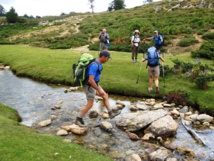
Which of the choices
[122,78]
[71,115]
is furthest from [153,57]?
[71,115]

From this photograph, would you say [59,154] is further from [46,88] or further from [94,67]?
[46,88]

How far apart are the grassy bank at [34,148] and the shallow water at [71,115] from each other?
4.24ft

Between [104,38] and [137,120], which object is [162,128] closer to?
[137,120]

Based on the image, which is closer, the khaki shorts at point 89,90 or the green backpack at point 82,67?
the green backpack at point 82,67

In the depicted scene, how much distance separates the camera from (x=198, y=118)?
12688mm

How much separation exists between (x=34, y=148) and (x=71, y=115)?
5.40 m

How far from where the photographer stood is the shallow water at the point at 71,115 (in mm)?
9930

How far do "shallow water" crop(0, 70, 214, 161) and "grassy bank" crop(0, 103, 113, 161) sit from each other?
1293 mm

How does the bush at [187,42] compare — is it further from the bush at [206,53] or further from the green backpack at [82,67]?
the green backpack at [82,67]

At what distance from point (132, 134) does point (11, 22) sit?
4438 inches

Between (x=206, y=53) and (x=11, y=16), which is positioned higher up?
(x=11, y=16)

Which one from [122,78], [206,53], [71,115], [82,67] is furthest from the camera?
[206,53]

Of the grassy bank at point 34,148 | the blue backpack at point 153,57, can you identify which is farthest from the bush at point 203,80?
the grassy bank at point 34,148

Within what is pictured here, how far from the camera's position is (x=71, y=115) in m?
13.5
